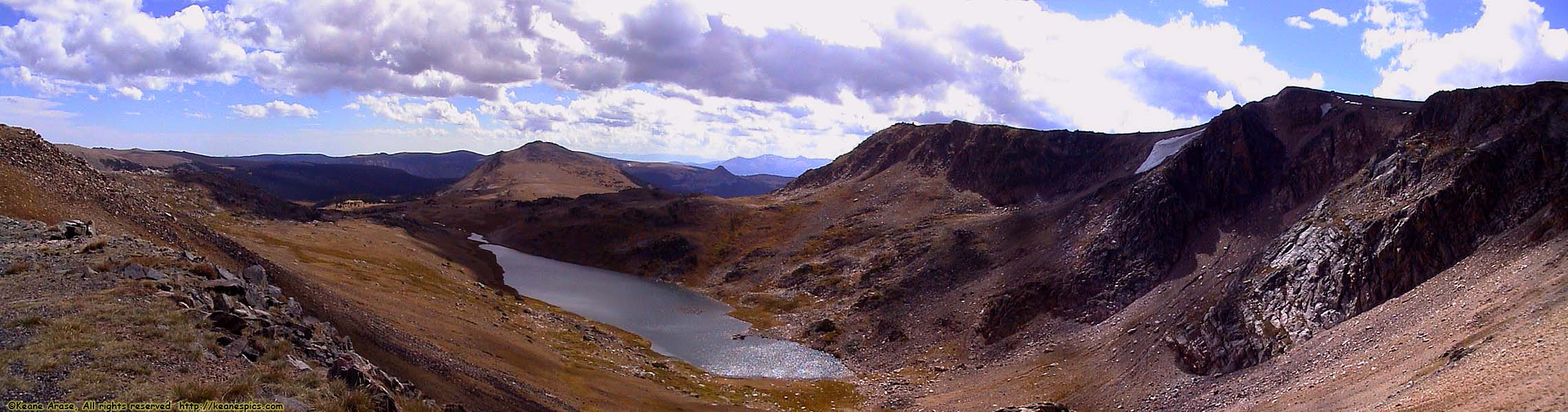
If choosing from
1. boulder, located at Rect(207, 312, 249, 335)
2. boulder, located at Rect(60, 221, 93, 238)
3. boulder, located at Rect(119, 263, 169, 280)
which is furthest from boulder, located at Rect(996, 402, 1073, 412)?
boulder, located at Rect(60, 221, 93, 238)

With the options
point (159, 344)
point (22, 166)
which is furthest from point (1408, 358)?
point (22, 166)

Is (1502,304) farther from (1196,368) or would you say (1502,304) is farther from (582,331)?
(582,331)

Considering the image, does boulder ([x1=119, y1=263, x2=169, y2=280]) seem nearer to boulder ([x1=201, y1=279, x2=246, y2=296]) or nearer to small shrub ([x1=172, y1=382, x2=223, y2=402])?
boulder ([x1=201, y1=279, x2=246, y2=296])

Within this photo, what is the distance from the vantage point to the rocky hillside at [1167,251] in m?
54.1

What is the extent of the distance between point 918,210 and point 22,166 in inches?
4346

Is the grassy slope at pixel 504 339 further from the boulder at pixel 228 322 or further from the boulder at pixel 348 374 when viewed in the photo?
the boulder at pixel 348 374

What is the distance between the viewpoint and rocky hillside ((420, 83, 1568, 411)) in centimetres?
5406

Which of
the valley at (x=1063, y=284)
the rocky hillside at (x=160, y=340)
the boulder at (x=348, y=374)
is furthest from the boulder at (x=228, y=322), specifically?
the boulder at (x=348, y=374)

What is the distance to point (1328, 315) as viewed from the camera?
5353 centimetres

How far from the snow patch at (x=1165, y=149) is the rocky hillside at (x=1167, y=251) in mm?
479

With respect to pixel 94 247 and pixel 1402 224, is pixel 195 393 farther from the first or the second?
pixel 1402 224

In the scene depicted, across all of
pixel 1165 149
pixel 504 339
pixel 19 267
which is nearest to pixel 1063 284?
pixel 1165 149

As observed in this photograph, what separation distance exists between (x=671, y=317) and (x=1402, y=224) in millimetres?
74329

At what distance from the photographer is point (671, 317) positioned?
101 m
